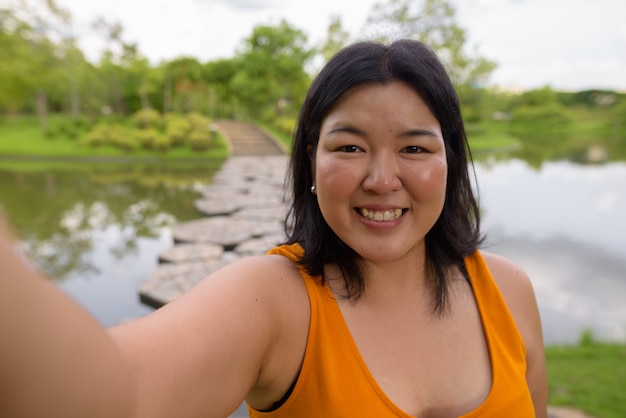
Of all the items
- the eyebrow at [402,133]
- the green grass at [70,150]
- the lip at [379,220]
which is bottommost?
the green grass at [70,150]

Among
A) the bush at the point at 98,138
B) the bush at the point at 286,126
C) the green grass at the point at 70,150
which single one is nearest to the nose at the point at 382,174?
the green grass at the point at 70,150

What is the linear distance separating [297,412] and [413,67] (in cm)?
72

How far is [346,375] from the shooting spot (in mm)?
823

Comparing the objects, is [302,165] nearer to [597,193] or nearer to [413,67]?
[413,67]

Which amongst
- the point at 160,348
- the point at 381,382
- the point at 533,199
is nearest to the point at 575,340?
the point at 381,382

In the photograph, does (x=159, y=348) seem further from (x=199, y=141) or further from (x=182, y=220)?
(x=199, y=141)

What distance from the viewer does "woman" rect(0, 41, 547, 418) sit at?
716mm

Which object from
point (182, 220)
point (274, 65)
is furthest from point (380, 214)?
point (274, 65)

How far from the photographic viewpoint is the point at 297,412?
81cm

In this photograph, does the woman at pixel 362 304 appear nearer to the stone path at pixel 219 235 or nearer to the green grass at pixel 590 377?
the stone path at pixel 219 235

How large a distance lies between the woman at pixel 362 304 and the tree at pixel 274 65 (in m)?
18.9

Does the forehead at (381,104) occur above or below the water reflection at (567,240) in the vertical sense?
above

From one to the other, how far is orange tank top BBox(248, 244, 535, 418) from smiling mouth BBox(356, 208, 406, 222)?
0.19m

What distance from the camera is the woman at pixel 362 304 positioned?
72cm
